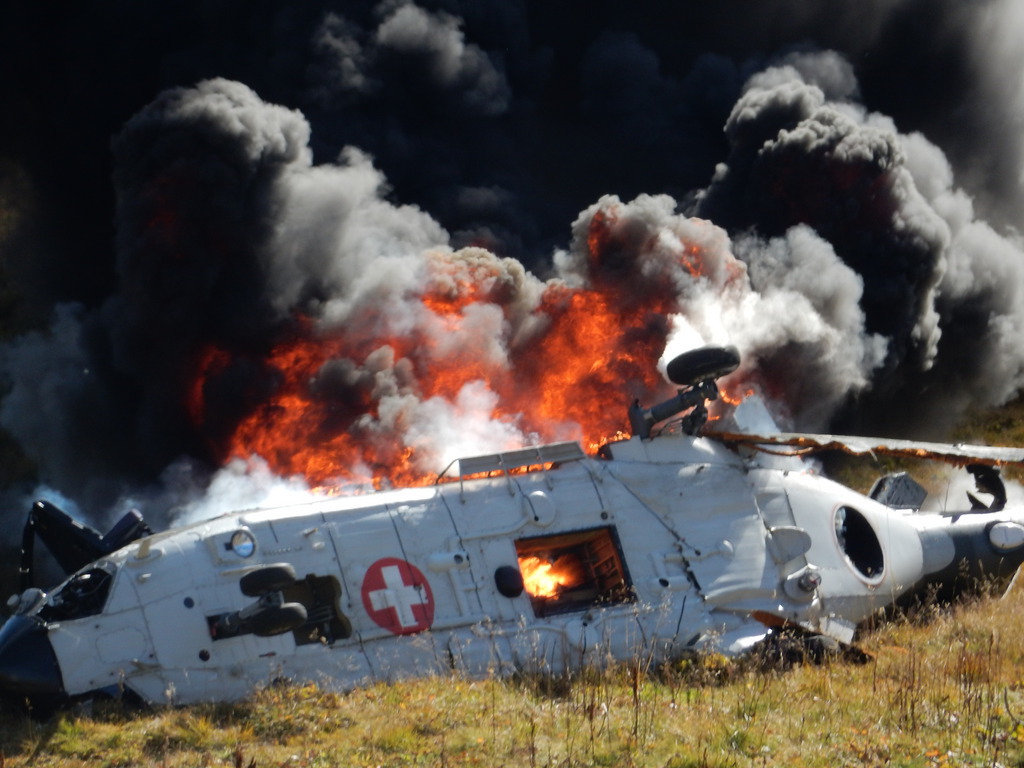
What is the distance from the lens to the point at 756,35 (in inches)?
1352

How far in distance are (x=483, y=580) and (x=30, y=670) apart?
14.3ft

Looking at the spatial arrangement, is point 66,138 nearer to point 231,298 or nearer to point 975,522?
point 231,298

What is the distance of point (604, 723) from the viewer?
795 cm

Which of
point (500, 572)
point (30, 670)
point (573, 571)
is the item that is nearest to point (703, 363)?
point (573, 571)

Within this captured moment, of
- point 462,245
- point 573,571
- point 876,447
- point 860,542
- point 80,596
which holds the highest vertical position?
point 462,245

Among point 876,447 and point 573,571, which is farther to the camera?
point 876,447

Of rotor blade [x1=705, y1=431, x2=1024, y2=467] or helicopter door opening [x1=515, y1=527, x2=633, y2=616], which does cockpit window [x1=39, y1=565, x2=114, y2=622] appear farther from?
rotor blade [x1=705, y1=431, x2=1024, y2=467]

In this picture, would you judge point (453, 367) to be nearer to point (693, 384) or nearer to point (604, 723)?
point (693, 384)

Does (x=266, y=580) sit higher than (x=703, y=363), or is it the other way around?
(x=703, y=363)

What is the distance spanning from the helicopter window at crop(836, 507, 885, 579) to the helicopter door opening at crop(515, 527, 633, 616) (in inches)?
120

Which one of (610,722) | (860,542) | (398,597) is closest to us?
(610,722)

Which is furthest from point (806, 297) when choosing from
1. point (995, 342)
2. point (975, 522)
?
point (975, 522)

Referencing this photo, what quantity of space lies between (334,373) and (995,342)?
1831 cm

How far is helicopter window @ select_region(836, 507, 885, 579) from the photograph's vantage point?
12.2 meters
